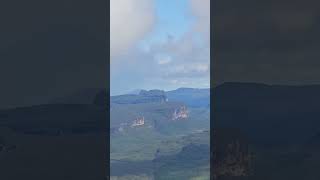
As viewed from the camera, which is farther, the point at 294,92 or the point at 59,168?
the point at 294,92

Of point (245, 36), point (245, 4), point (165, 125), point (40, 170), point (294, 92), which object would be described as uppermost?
point (245, 4)

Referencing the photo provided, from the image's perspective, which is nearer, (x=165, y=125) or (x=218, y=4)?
(x=218, y=4)

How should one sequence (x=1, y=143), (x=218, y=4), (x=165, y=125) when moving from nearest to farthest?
(x=1, y=143) < (x=218, y=4) < (x=165, y=125)

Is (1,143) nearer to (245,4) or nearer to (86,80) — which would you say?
(86,80)

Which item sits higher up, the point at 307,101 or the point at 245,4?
the point at 245,4

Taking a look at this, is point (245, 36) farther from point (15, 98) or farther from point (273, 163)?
point (15, 98)

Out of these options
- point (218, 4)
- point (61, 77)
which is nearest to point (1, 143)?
point (61, 77)

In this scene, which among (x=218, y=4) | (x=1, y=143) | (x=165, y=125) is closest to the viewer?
(x=1, y=143)

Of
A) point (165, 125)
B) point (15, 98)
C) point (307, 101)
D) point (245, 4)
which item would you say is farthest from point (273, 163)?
point (15, 98)

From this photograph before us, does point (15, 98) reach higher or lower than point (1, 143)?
higher
